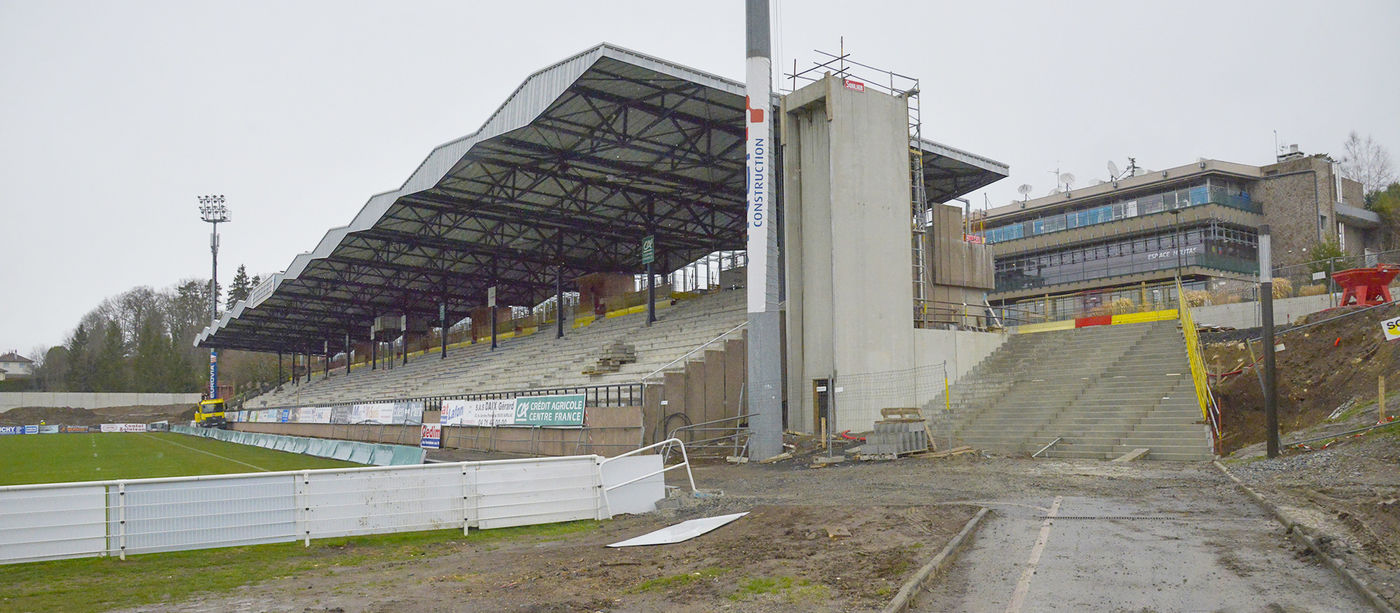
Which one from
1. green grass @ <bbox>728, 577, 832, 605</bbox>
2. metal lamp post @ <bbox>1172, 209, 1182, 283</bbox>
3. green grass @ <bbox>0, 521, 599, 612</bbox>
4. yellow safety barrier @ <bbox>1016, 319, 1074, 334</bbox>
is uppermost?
metal lamp post @ <bbox>1172, 209, 1182, 283</bbox>

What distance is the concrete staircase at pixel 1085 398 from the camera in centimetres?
1995

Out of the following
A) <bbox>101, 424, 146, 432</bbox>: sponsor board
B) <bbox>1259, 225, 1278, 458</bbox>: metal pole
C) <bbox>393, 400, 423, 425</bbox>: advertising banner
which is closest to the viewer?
<bbox>1259, 225, 1278, 458</bbox>: metal pole

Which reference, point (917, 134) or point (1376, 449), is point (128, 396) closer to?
point (917, 134)

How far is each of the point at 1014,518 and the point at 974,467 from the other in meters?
7.22

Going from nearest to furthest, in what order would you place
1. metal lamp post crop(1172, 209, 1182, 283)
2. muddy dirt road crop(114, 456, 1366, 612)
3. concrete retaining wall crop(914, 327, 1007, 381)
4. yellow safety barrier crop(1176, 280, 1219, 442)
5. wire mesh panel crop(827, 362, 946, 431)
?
muddy dirt road crop(114, 456, 1366, 612)
yellow safety barrier crop(1176, 280, 1219, 442)
wire mesh panel crop(827, 362, 946, 431)
concrete retaining wall crop(914, 327, 1007, 381)
metal lamp post crop(1172, 209, 1182, 283)

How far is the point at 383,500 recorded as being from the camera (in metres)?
12.3

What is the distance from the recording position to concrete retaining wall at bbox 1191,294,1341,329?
1069 inches

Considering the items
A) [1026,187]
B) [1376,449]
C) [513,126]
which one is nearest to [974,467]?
[1376,449]

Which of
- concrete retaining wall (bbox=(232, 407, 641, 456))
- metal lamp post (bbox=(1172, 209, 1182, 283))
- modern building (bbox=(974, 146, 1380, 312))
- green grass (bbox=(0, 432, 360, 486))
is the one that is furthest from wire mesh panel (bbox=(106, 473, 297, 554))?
metal lamp post (bbox=(1172, 209, 1182, 283))

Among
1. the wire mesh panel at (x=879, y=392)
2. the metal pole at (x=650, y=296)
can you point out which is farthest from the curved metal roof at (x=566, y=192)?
the wire mesh panel at (x=879, y=392)

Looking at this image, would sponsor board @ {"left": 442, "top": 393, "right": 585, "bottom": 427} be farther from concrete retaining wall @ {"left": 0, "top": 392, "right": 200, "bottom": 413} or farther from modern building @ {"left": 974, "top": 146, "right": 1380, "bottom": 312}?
concrete retaining wall @ {"left": 0, "top": 392, "right": 200, "bottom": 413}

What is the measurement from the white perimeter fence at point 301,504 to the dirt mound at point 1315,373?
14859 millimetres

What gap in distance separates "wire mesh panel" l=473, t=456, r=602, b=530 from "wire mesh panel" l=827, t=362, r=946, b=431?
12.1 metres

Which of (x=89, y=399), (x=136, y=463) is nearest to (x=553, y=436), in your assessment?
(x=136, y=463)
